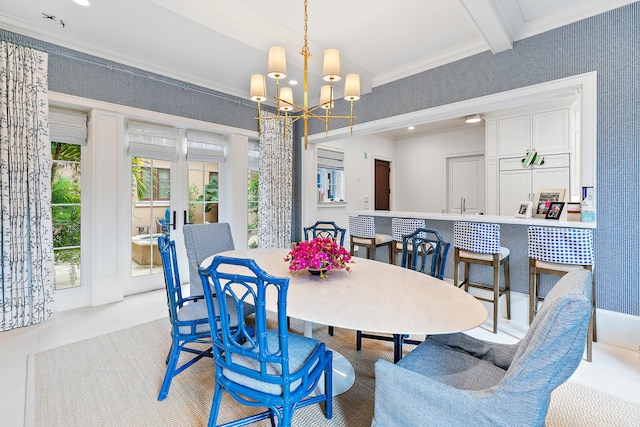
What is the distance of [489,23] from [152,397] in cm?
362

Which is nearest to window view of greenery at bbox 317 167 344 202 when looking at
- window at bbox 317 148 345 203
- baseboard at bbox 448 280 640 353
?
window at bbox 317 148 345 203

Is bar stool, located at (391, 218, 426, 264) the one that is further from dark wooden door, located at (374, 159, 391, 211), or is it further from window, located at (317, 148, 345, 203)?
dark wooden door, located at (374, 159, 391, 211)

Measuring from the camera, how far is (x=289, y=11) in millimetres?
2680

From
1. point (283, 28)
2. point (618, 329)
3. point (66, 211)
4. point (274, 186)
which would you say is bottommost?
point (618, 329)

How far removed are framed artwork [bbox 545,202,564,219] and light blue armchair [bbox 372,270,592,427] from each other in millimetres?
2169

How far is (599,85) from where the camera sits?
2.51 meters

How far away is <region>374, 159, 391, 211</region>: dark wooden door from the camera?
7016mm

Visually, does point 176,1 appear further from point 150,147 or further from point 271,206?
point 271,206

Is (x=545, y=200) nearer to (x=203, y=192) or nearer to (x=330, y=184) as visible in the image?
(x=330, y=184)

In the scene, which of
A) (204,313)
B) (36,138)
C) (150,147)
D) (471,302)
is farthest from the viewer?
(150,147)

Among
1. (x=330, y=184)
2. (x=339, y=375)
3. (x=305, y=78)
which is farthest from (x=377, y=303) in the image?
(x=330, y=184)

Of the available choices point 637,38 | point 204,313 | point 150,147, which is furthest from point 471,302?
point 150,147

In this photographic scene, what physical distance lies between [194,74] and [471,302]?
153 inches

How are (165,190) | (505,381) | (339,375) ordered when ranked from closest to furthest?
(505,381) → (339,375) → (165,190)
